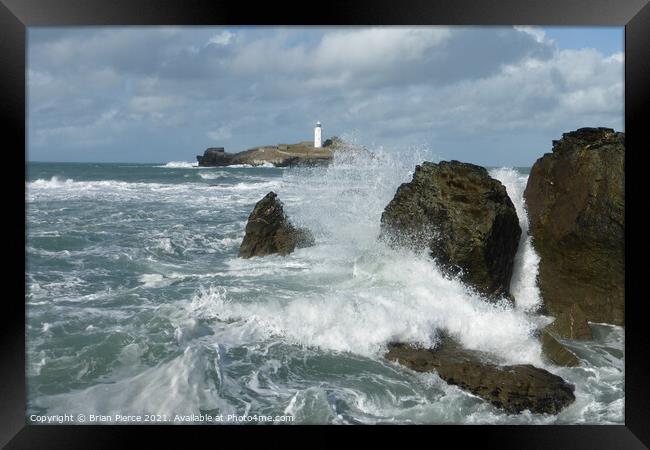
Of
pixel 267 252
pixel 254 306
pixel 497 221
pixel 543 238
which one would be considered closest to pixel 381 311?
pixel 254 306

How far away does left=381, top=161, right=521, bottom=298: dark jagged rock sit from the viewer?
5785mm

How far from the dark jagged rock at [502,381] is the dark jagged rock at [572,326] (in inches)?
47.2

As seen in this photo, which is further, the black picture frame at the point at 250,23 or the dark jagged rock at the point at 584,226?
the dark jagged rock at the point at 584,226

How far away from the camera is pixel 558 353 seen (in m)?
4.64

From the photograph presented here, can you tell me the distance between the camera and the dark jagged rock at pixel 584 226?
5535mm

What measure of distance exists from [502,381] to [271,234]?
5134mm

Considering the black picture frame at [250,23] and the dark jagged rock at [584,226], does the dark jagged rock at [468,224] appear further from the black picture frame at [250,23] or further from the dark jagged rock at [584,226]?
the black picture frame at [250,23]

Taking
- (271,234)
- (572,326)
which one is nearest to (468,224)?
(572,326)

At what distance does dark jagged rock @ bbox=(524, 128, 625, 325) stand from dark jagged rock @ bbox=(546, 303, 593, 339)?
12.4 inches

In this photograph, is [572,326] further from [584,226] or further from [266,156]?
[266,156]

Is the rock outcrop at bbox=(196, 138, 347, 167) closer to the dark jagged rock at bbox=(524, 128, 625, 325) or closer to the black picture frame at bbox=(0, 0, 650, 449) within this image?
the dark jagged rock at bbox=(524, 128, 625, 325)

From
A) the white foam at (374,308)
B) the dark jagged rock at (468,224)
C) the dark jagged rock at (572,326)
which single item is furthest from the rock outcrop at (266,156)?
the dark jagged rock at (572,326)

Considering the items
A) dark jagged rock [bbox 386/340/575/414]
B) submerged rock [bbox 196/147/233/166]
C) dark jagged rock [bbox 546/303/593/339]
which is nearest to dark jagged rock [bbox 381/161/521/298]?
dark jagged rock [bbox 546/303/593/339]

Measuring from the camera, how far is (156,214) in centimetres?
1253
